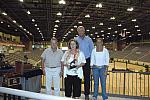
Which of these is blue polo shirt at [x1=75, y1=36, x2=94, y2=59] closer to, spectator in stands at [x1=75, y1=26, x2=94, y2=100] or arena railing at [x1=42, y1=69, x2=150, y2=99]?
spectator in stands at [x1=75, y1=26, x2=94, y2=100]

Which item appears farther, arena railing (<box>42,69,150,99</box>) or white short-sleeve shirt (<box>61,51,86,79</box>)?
arena railing (<box>42,69,150,99</box>)

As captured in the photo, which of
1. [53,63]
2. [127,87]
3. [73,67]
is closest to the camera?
[73,67]

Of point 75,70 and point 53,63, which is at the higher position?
point 53,63

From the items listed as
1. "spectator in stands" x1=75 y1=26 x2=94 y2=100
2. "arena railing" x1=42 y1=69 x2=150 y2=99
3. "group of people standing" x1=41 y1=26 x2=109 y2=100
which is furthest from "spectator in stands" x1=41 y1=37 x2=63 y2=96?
"arena railing" x1=42 y1=69 x2=150 y2=99

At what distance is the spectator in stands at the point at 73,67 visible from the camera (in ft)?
15.8

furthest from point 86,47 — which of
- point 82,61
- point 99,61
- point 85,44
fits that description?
point 82,61

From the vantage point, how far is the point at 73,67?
481 centimetres

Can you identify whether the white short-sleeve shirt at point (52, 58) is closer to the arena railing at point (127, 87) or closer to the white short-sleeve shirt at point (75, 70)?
the white short-sleeve shirt at point (75, 70)

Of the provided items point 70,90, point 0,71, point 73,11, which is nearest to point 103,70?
point 70,90

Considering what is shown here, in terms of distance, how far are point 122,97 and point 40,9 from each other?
17440mm

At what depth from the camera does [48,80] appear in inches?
209

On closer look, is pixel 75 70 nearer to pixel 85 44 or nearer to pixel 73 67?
pixel 73 67

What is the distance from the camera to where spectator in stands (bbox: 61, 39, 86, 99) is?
4816 mm

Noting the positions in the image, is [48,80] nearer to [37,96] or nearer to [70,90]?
[70,90]
